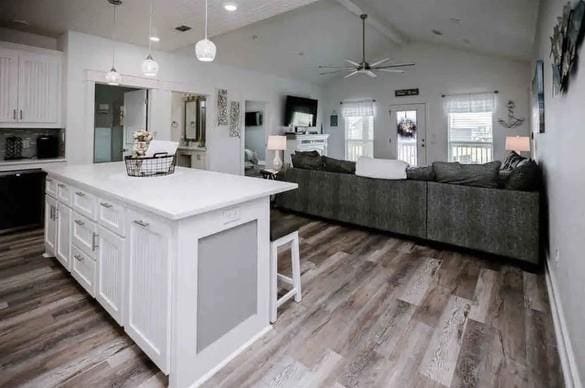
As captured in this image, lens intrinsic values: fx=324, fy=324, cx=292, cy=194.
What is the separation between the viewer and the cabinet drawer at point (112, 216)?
182cm

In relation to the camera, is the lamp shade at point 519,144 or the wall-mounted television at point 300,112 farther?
the wall-mounted television at point 300,112

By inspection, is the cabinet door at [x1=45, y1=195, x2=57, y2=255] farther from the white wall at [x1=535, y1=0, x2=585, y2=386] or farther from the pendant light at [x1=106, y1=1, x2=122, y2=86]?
the white wall at [x1=535, y1=0, x2=585, y2=386]

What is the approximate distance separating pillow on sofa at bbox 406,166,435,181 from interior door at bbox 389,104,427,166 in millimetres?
4719

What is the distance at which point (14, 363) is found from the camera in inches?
68.9

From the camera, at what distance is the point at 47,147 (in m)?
4.52

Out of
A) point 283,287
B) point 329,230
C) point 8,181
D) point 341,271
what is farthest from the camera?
point 329,230

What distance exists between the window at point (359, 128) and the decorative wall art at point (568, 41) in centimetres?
675

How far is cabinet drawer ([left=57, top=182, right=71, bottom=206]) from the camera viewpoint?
255 cm

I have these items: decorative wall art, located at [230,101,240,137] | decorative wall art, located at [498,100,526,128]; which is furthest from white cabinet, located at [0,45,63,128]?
decorative wall art, located at [498,100,526,128]

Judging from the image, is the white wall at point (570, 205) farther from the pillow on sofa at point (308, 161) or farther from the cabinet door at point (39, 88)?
the cabinet door at point (39, 88)

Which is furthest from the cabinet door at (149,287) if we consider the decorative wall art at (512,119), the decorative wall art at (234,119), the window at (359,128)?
the window at (359,128)

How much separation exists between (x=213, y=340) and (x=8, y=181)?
390cm

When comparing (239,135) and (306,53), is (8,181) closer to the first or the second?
(239,135)

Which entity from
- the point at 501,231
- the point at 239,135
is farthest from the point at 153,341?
the point at 239,135
